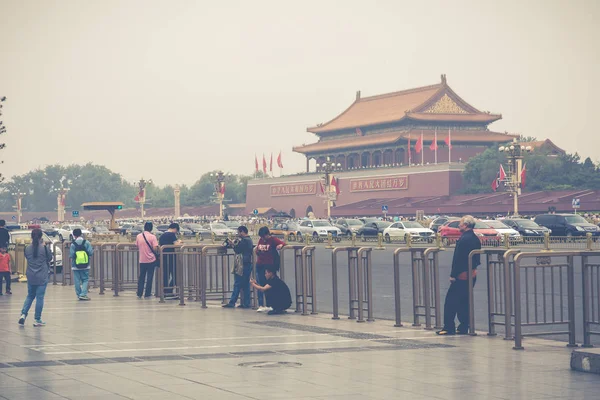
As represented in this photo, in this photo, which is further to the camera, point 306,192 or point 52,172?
point 52,172

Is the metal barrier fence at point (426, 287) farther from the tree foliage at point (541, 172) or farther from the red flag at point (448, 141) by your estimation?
the red flag at point (448, 141)

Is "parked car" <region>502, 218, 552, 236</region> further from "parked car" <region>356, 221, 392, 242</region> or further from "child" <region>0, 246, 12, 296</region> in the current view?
"child" <region>0, 246, 12, 296</region>

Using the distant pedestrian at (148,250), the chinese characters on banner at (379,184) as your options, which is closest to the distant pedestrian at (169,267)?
the distant pedestrian at (148,250)

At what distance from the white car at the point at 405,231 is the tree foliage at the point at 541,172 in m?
26.1

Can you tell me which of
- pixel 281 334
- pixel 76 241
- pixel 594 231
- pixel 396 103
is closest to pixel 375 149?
pixel 396 103

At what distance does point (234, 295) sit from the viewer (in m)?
16.5

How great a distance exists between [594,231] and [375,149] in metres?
49.4

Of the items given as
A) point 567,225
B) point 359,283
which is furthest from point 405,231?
point 359,283

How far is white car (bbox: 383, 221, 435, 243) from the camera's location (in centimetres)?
4959

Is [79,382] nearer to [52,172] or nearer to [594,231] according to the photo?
→ [594,231]

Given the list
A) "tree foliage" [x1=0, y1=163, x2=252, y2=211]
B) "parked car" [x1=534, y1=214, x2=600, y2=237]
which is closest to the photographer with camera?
"parked car" [x1=534, y1=214, x2=600, y2=237]

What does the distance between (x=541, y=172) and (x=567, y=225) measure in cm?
3111

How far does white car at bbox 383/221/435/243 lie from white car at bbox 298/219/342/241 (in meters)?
3.68

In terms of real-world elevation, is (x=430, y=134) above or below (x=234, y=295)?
above
